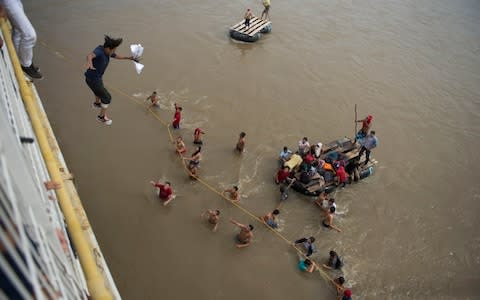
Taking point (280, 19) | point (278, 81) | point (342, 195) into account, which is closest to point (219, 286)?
point (342, 195)

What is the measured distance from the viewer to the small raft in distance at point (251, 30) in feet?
61.3

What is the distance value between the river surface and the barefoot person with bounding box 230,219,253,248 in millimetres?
294

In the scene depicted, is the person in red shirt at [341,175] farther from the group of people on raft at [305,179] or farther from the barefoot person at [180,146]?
the barefoot person at [180,146]

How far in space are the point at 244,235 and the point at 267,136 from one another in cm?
474

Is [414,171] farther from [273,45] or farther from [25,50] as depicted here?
[25,50]

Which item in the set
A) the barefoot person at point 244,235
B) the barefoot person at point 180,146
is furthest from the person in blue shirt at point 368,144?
the barefoot person at point 180,146

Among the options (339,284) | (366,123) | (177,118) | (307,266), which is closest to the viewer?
(339,284)

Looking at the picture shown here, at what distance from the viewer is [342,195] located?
1221 centimetres

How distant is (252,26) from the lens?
19.3 m

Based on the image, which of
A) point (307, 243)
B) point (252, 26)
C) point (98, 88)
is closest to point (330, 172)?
point (307, 243)

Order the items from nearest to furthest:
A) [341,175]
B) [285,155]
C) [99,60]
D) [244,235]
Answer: [99,60] → [244,235] → [341,175] → [285,155]

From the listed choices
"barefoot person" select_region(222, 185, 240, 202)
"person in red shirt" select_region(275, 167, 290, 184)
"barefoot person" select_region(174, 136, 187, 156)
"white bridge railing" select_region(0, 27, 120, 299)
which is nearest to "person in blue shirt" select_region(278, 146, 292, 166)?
"person in red shirt" select_region(275, 167, 290, 184)

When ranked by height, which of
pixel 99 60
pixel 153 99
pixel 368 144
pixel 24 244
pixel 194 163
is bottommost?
pixel 194 163

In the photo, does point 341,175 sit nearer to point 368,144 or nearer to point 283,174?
point 368,144
